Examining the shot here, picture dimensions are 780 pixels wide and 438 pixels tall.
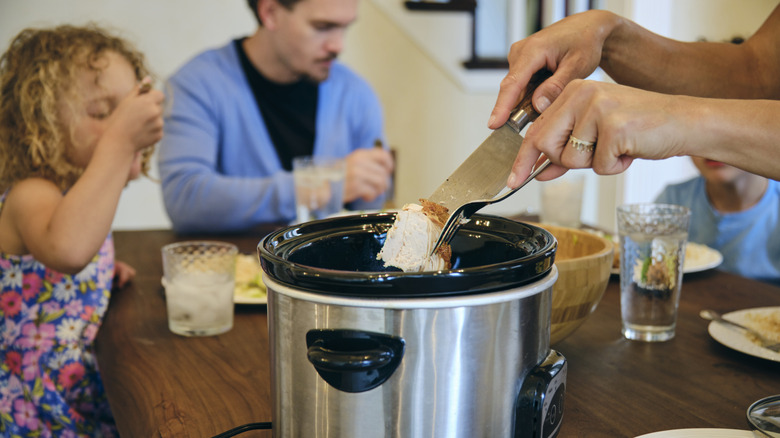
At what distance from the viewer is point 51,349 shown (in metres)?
1.24

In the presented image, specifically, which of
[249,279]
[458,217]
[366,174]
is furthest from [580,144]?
[366,174]

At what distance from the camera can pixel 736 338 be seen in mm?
955

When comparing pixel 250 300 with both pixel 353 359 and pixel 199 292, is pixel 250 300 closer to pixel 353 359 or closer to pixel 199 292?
pixel 199 292

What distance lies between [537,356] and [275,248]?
262 mm

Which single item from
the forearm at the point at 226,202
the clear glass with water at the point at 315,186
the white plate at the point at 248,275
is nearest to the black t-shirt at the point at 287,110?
the forearm at the point at 226,202

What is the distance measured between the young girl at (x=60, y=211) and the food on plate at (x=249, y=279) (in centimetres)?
25

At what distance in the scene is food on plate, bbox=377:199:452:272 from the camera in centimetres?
69

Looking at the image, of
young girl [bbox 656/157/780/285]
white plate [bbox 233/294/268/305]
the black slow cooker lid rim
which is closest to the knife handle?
the black slow cooker lid rim

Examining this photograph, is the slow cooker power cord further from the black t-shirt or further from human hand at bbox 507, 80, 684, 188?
the black t-shirt

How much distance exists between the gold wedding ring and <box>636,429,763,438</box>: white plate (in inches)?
11.9

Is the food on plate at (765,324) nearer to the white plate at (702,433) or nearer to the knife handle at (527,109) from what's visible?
the white plate at (702,433)

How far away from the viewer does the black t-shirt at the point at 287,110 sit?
2.43 m

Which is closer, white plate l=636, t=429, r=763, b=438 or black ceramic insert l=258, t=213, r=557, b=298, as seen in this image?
black ceramic insert l=258, t=213, r=557, b=298

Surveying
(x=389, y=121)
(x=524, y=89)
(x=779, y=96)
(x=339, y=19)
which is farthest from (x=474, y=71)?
(x=524, y=89)
